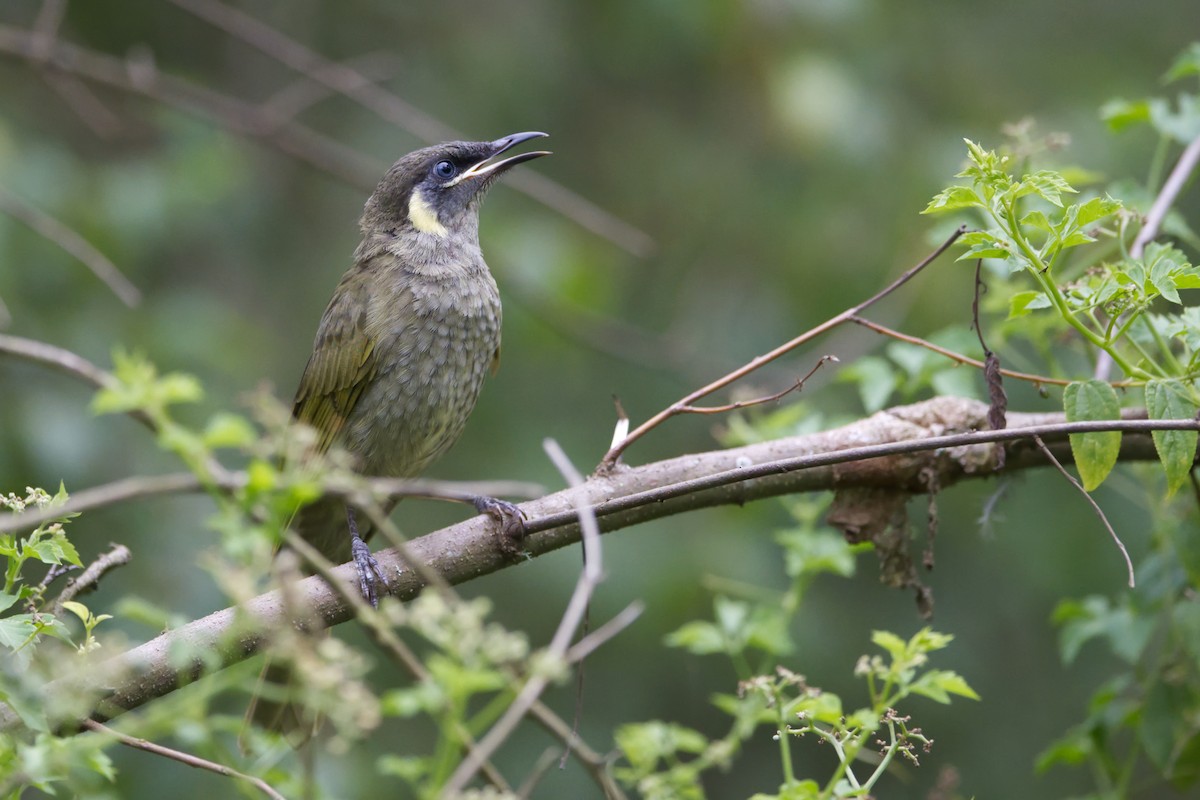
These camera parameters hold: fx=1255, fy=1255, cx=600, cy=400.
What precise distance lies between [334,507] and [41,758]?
258 cm

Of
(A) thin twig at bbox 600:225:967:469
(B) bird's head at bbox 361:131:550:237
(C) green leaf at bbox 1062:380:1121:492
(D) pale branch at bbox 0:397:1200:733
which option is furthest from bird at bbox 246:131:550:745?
(C) green leaf at bbox 1062:380:1121:492

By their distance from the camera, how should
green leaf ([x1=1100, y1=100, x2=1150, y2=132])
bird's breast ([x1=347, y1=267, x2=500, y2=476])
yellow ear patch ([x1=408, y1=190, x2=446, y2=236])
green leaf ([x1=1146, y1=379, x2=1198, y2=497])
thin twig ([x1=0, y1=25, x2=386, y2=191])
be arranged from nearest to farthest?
green leaf ([x1=1146, y1=379, x2=1198, y2=497]) → green leaf ([x1=1100, y1=100, x2=1150, y2=132]) → bird's breast ([x1=347, y1=267, x2=500, y2=476]) → thin twig ([x1=0, y1=25, x2=386, y2=191]) → yellow ear patch ([x1=408, y1=190, x2=446, y2=236])

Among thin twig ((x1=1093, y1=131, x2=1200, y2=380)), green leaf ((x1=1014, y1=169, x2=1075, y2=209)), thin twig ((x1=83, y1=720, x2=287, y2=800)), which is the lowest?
thin twig ((x1=83, y1=720, x2=287, y2=800))

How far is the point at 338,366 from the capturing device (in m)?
3.88

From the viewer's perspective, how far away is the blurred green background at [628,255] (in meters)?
5.34

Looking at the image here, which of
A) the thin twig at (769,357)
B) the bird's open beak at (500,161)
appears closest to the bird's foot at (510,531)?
the thin twig at (769,357)

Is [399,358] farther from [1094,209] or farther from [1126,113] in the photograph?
[1094,209]

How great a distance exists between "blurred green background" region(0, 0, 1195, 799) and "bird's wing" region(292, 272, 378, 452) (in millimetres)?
960

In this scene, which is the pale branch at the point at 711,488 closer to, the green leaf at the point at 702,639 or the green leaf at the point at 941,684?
the green leaf at the point at 702,639

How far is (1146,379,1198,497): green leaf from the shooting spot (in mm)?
2133

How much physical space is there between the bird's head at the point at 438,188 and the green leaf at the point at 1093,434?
2.40 m

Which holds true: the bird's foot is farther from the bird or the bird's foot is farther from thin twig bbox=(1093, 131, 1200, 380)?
thin twig bbox=(1093, 131, 1200, 380)

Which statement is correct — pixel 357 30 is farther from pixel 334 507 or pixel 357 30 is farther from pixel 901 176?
pixel 334 507

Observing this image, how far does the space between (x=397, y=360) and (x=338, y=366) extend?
21cm
